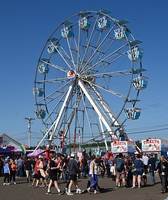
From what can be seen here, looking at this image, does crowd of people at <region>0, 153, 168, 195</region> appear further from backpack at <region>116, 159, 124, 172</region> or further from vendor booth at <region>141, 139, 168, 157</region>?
vendor booth at <region>141, 139, 168, 157</region>

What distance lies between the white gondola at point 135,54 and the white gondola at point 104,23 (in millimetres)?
3743

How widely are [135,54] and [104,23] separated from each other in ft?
15.2

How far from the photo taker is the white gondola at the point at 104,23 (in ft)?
115

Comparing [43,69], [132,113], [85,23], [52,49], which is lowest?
[132,113]

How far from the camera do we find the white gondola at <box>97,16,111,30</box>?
3509 cm

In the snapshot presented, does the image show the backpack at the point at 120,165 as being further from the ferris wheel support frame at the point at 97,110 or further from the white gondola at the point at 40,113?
the white gondola at the point at 40,113

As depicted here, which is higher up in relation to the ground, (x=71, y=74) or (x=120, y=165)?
(x=71, y=74)

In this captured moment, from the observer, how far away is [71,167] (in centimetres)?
1475

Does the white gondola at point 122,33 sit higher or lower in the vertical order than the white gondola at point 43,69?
higher

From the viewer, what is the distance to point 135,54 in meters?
33.2

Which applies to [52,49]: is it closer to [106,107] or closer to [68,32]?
A: [68,32]

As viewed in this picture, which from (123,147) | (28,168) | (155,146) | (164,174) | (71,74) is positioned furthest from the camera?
(71,74)

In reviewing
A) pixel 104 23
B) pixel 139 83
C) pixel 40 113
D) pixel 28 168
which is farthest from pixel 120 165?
pixel 40 113

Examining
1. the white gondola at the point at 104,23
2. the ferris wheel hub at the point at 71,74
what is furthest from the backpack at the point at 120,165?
the ferris wheel hub at the point at 71,74
